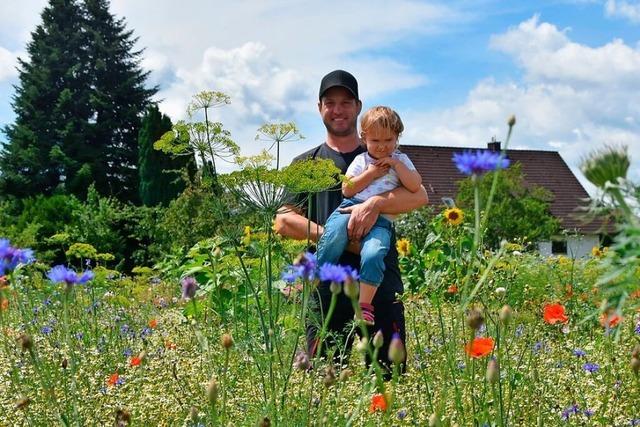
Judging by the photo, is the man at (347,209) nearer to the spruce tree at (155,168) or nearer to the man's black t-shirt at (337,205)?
the man's black t-shirt at (337,205)

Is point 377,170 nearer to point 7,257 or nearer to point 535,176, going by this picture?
point 7,257

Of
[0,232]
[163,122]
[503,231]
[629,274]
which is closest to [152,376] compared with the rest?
[629,274]

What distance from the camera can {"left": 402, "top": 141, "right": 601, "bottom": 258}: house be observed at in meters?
30.9

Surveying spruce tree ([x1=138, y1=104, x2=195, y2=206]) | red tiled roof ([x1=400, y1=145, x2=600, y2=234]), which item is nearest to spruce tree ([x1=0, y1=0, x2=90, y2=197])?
spruce tree ([x1=138, y1=104, x2=195, y2=206])

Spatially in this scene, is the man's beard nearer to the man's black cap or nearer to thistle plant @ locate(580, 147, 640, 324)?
the man's black cap

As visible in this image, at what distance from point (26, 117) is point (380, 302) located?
3215cm

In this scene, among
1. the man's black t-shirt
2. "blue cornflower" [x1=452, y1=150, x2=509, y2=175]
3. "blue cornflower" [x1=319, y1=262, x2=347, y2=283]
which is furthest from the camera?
the man's black t-shirt

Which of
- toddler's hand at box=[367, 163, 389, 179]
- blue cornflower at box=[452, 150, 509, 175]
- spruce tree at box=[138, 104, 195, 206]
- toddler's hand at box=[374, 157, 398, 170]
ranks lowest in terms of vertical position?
blue cornflower at box=[452, 150, 509, 175]

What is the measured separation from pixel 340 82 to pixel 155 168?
72.3 ft

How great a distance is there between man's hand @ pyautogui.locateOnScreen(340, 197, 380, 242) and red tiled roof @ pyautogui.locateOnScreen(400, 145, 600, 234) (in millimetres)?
25757

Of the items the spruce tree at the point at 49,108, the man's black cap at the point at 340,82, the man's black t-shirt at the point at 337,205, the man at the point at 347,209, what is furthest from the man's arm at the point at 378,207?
the spruce tree at the point at 49,108

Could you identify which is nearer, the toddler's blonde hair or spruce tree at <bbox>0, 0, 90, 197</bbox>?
the toddler's blonde hair

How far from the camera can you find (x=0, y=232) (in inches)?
666

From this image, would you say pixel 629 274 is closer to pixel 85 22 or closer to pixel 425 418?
pixel 425 418
